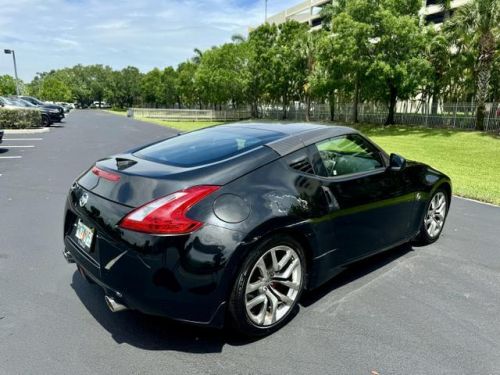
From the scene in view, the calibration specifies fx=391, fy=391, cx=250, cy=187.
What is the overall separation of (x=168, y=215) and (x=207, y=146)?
42.7 inches

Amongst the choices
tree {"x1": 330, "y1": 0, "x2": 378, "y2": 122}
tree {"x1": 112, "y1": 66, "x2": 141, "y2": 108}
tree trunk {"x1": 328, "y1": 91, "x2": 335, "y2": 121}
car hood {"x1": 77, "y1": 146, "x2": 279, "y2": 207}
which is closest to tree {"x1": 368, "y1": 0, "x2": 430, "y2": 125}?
tree {"x1": 330, "y1": 0, "x2": 378, "y2": 122}

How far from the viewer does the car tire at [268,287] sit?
2658 mm

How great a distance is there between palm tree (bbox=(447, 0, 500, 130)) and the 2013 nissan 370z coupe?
71.1 feet

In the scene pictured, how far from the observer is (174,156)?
323cm

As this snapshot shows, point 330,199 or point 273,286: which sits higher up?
point 330,199

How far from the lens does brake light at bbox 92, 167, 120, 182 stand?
2830 millimetres

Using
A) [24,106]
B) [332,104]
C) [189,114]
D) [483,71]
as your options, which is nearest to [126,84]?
[189,114]

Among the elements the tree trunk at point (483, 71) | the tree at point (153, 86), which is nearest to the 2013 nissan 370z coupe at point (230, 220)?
the tree trunk at point (483, 71)

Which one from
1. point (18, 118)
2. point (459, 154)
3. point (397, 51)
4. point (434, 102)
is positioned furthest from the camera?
point (434, 102)

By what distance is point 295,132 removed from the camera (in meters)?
3.46

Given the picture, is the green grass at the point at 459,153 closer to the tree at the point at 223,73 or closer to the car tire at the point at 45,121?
the car tire at the point at 45,121

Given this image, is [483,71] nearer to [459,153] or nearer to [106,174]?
[459,153]

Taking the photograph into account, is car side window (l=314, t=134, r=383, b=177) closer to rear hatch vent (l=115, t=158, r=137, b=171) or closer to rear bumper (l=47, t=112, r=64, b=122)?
rear hatch vent (l=115, t=158, r=137, b=171)

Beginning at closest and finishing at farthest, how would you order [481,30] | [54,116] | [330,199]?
[330,199] < [481,30] < [54,116]
